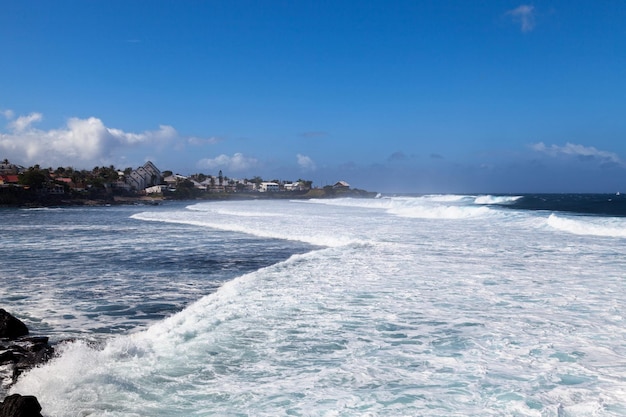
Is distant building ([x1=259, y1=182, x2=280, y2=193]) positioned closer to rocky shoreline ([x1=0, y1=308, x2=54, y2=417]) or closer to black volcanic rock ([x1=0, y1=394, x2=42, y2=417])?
rocky shoreline ([x1=0, y1=308, x2=54, y2=417])

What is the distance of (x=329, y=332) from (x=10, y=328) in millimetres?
5274

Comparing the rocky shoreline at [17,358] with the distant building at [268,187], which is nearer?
the rocky shoreline at [17,358]

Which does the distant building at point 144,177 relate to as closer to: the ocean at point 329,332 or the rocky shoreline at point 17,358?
the ocean at point 329,332

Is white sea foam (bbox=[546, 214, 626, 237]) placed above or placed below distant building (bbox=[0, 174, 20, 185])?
below

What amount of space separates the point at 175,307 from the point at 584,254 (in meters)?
14.7

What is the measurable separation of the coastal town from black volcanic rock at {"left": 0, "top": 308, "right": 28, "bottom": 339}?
311 feet

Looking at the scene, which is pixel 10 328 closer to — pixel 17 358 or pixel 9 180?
pixel 17 358

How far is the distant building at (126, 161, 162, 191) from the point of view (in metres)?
141

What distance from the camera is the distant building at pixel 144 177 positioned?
14088 cm

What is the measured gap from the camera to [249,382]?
6.07 m

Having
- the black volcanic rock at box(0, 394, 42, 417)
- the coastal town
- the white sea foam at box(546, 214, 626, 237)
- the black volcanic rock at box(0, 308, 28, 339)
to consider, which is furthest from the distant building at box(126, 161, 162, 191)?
the black volcanic rock at box(0, 394, 42, 417)

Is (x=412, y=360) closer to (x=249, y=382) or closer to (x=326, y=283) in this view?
(x=249, y=382)

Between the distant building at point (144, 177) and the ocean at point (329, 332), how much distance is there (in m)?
131

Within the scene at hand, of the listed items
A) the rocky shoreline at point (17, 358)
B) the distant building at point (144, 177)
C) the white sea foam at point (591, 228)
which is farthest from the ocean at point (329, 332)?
the distant building at point (144, 177)
